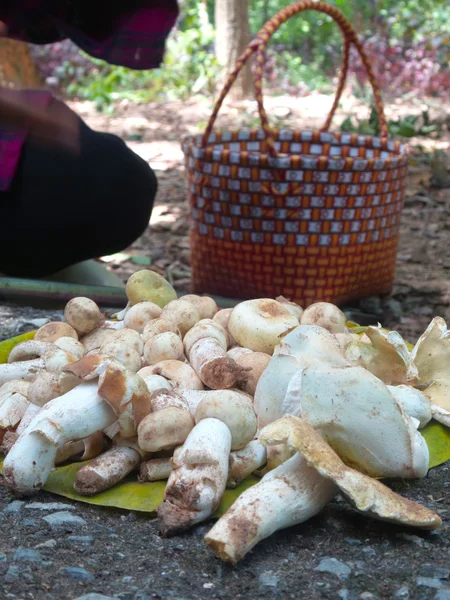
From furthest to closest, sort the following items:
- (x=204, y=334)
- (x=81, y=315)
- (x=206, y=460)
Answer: (x=81, y=315), (x=204, y=334), (x=206, y=460)

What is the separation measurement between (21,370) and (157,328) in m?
0.31

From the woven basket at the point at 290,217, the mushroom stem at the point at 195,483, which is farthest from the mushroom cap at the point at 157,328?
the woven basket at the point at 290,217

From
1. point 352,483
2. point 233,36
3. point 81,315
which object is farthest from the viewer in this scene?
point 233,36

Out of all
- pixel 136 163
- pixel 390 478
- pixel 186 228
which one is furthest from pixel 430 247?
pixel 390 478

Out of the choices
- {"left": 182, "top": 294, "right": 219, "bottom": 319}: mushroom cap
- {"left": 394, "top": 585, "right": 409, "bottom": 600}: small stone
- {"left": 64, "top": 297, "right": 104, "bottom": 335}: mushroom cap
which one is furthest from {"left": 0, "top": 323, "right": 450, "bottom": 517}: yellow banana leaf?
{"left": 182, "top": 294, "right": 219, "bottom": 319}: mushroom cap

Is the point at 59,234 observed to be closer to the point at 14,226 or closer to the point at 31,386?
the point at 14,226

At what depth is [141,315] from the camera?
1.80 m

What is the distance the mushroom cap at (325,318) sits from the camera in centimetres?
174

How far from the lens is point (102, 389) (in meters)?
1.30

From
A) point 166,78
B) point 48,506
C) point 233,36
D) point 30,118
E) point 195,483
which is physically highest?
point 233,36

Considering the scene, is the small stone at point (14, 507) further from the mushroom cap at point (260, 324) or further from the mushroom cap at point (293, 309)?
the mushroom cap at point (293, 309)

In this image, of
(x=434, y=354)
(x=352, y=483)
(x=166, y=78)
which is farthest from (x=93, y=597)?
(x=166, y=78)

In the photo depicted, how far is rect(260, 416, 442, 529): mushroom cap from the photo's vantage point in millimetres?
1097

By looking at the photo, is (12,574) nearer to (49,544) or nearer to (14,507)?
(49,544)
